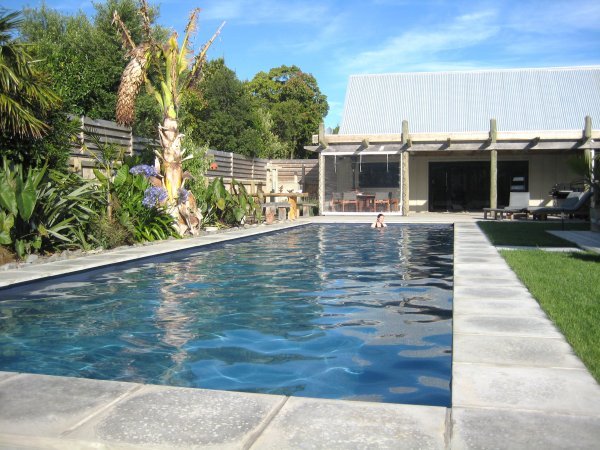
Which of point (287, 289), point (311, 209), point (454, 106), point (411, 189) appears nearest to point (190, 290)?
point (287, 289)

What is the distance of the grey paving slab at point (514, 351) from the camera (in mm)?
3686

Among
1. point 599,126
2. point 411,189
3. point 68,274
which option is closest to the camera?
point 68,274

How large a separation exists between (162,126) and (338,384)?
10091 mm

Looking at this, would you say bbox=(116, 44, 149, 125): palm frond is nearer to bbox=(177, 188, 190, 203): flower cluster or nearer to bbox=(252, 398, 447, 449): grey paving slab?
bbox=(177, 188, 190, 203): flower cluster

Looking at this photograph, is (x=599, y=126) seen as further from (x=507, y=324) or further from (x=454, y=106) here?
(x=507, y=324)

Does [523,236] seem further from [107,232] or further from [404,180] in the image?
[404,180]

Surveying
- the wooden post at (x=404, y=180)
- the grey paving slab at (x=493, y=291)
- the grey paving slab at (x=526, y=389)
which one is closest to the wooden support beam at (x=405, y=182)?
the wooden post at (x=404, y=180)

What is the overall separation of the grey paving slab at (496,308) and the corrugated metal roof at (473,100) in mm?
19726

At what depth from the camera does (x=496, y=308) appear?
5.26 m

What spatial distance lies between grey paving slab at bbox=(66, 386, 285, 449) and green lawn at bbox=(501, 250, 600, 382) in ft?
6.43

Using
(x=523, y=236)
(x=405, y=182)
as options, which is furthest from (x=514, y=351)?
(x=405, y=182)

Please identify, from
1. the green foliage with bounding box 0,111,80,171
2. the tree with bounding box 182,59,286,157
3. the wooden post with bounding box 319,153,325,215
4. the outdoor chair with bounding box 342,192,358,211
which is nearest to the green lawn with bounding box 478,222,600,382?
the green foliage with bounding box 0,111,80,171

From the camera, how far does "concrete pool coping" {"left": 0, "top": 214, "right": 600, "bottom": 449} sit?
2.58 metres

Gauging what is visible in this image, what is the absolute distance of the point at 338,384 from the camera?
397cm
